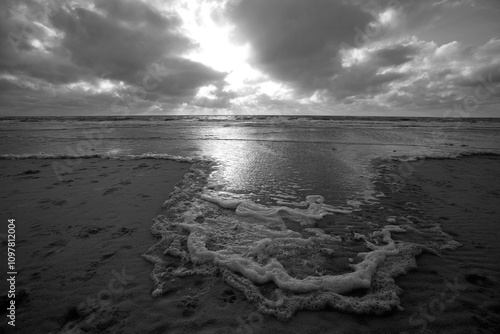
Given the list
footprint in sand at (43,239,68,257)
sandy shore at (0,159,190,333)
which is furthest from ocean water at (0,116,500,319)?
footprint in sand at (43,239,68,257)

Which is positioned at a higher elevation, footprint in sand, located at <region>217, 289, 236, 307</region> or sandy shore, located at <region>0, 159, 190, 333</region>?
sandy shore, located at <region>0, 159, 190, 333</region>

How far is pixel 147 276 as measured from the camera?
349 centimetres

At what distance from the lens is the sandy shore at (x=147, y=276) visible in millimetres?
2740

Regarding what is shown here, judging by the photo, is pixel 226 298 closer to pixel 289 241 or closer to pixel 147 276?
pixel 147 276

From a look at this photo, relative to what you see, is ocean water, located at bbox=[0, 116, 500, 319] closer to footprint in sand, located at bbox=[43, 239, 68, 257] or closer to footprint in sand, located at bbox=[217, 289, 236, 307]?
footprint in sand, located at bbox=[217, 289, 236, 307]

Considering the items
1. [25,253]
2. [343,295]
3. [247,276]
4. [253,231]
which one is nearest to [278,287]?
[247,276]

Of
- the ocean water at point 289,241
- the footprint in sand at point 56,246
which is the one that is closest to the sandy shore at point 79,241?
the footprint in sand at point 56,246

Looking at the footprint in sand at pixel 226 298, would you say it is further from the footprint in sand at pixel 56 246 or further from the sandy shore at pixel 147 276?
the footprint in sand at pixel 56 246

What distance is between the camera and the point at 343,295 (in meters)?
3.17

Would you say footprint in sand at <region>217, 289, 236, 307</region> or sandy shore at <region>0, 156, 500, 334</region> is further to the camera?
footprint in sand at <region>217, 289, 236, 307</region>

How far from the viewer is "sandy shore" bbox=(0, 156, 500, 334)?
2.74m

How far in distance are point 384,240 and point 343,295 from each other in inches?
74.0

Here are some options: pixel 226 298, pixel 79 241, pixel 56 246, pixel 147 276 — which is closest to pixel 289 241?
pixel 226 298

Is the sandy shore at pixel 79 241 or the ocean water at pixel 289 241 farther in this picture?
the ocean water at pixel 289 241
